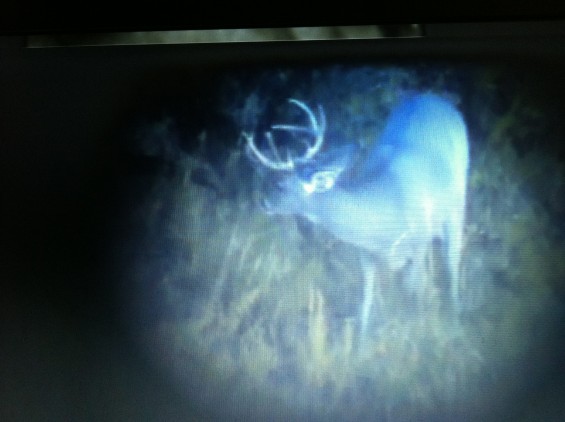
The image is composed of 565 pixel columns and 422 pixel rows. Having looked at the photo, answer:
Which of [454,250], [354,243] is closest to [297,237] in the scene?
[354,243]

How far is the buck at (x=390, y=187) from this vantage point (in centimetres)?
95

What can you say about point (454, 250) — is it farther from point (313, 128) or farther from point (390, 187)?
point (313, 128)

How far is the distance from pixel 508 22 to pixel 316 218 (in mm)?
411

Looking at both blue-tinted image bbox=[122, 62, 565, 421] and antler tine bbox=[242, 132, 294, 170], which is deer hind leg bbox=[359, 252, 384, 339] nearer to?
blue-tinted image bbox=[122, 62, 565, 421]

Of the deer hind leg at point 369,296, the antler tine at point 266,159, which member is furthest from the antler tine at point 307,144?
the deer hind leg at point 369,296

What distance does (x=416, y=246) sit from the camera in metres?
0.95

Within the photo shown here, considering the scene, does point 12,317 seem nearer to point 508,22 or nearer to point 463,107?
point 463,107

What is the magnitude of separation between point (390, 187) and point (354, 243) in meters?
0.10

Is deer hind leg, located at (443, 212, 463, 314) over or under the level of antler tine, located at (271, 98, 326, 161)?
under

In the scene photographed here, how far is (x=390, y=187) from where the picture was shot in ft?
3.15

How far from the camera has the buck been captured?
0.95 metres


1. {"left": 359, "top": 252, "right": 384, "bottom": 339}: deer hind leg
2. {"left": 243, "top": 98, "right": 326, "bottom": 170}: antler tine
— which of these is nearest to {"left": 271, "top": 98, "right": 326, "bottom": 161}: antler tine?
{"left": 243, "top": 98, "right": 326, "bottom": 170}: antler tine

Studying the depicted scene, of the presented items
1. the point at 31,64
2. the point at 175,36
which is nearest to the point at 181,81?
the point at 175,36

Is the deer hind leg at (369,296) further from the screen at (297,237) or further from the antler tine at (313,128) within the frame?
the antler tine at (313,128)
